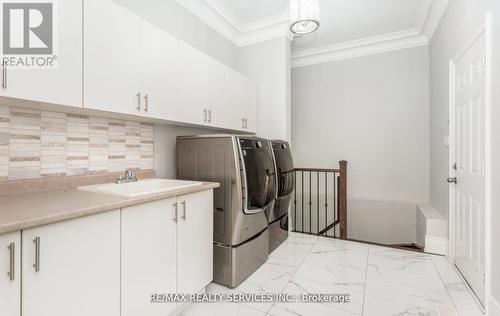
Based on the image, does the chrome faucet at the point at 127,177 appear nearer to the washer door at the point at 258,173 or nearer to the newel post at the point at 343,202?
the washer door at the point at 258,173

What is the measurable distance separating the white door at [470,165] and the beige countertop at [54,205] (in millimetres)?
2202

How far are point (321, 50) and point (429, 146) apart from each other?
87.5 inches

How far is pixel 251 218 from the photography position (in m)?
2.18

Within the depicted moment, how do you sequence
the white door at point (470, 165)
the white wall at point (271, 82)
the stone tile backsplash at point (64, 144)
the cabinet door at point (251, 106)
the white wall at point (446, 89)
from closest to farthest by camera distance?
the stone tile backsplash at point (64, 144) < the white wall at point (446, 89) < the white door at point (470, 165) < the cabinet door at point (251, 106) < the white wall at point (271, 82)

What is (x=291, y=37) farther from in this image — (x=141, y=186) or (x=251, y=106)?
(x=141, y=186)

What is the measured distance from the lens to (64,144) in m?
1.66

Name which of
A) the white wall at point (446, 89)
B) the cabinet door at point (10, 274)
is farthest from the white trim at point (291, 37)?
the cabinet door at point (10, 274)

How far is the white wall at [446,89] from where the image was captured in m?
1.58

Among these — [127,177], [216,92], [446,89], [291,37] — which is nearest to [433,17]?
[446,89]

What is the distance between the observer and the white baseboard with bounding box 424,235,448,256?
2645 mm

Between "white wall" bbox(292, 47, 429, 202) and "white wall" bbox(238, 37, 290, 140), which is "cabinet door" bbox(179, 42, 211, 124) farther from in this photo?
"white wall" bbox(292, 47, 429, 202)

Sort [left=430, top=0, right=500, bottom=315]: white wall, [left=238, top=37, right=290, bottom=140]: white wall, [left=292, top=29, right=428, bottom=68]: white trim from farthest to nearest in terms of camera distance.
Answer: [left=292, top=29, right=428, bottom=68]: white trim, [left=238, top=37, right=290, bottom=140]: white wall, [left=430, top=0, right=500, bottom=315]: white wall

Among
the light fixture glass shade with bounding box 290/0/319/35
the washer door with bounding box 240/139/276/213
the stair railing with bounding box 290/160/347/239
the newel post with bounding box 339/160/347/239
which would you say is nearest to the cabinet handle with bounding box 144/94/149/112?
the washer door with bounding box 240/139/276/213

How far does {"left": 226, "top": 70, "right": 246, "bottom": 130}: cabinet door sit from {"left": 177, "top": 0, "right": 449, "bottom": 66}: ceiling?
2.59ft
